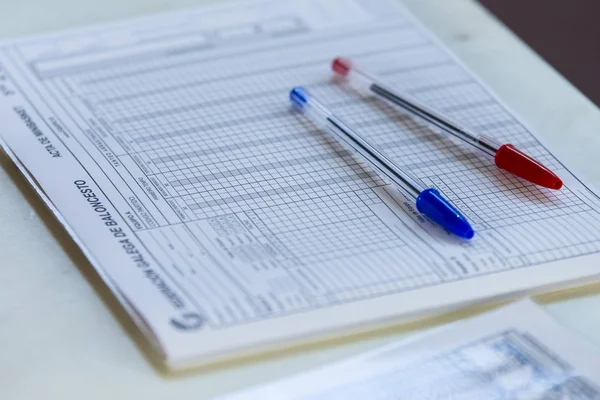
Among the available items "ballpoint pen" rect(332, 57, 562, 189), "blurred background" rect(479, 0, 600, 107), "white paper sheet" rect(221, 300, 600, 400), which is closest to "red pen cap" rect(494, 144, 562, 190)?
"ballpoint pen" rect(332, 57, 562, 189)

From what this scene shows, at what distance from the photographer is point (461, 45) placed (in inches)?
36.4

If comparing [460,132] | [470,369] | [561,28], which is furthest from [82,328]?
[561,28]

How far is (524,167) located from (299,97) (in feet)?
0.65

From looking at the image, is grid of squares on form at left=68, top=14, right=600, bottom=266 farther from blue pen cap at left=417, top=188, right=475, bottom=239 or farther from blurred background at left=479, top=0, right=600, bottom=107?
blurred background at left=479, top=0, right=600, bottom=107

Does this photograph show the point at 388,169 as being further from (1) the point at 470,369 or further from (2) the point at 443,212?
(1) the point at 470,369

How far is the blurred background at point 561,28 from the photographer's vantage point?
5.14 feet

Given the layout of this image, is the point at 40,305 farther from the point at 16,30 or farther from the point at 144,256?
the point at 16,30

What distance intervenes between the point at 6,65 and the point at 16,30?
0.09m

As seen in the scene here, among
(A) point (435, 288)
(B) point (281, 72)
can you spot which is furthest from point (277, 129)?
A: (A) point (435, 288)

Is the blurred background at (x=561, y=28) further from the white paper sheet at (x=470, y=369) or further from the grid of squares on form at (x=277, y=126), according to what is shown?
the white paper sheet at (x=470, y=369)

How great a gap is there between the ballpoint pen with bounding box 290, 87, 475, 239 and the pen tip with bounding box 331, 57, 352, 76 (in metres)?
0.06

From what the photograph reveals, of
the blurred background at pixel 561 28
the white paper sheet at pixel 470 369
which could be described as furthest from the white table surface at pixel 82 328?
the blurred background at pixel 561 28

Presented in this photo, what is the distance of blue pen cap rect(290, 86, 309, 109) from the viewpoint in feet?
2.57

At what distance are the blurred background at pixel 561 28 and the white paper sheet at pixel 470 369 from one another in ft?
3.42
